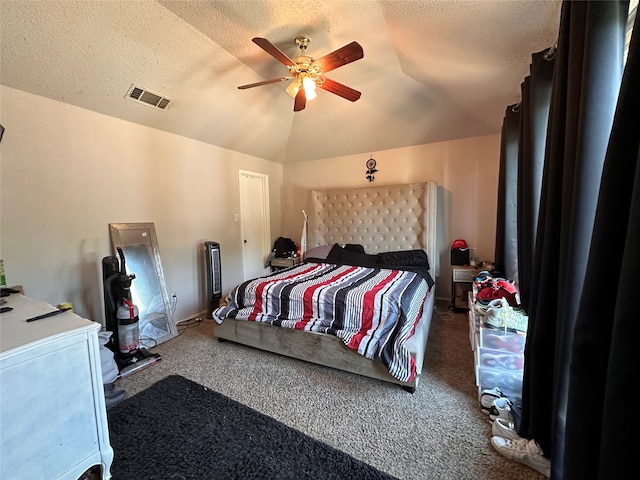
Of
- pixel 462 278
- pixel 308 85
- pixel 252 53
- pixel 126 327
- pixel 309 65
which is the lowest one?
pixel 126 327

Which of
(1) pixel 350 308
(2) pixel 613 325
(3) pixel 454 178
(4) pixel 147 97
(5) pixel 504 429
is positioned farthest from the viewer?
(3) pixel 454 178

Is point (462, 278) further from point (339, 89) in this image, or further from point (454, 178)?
point (339, 89)

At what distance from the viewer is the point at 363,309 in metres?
2.34

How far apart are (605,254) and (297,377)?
2196 mm

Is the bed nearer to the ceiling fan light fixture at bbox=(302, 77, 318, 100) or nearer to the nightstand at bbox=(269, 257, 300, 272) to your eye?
the nightstand at bbox=(269, 257, 300, 272)

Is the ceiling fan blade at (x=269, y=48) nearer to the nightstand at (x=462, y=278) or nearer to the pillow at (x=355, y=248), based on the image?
the pillow at (x=355, y=248)

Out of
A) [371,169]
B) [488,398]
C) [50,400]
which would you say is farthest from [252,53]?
[488,398]

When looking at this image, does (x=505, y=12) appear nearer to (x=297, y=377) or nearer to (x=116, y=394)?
(x=297, y=377)

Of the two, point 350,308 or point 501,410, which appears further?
point 350,308

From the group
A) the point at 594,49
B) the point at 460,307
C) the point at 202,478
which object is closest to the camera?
the point at 594,49

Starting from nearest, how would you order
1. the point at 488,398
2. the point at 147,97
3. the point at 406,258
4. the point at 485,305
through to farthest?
the point at 488,398, the point at 485,305, the point at 147,97, the point at 406,258

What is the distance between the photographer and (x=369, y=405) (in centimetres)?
202

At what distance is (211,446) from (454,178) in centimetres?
426

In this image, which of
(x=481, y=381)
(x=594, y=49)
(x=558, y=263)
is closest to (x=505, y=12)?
(x=594, y=49)
